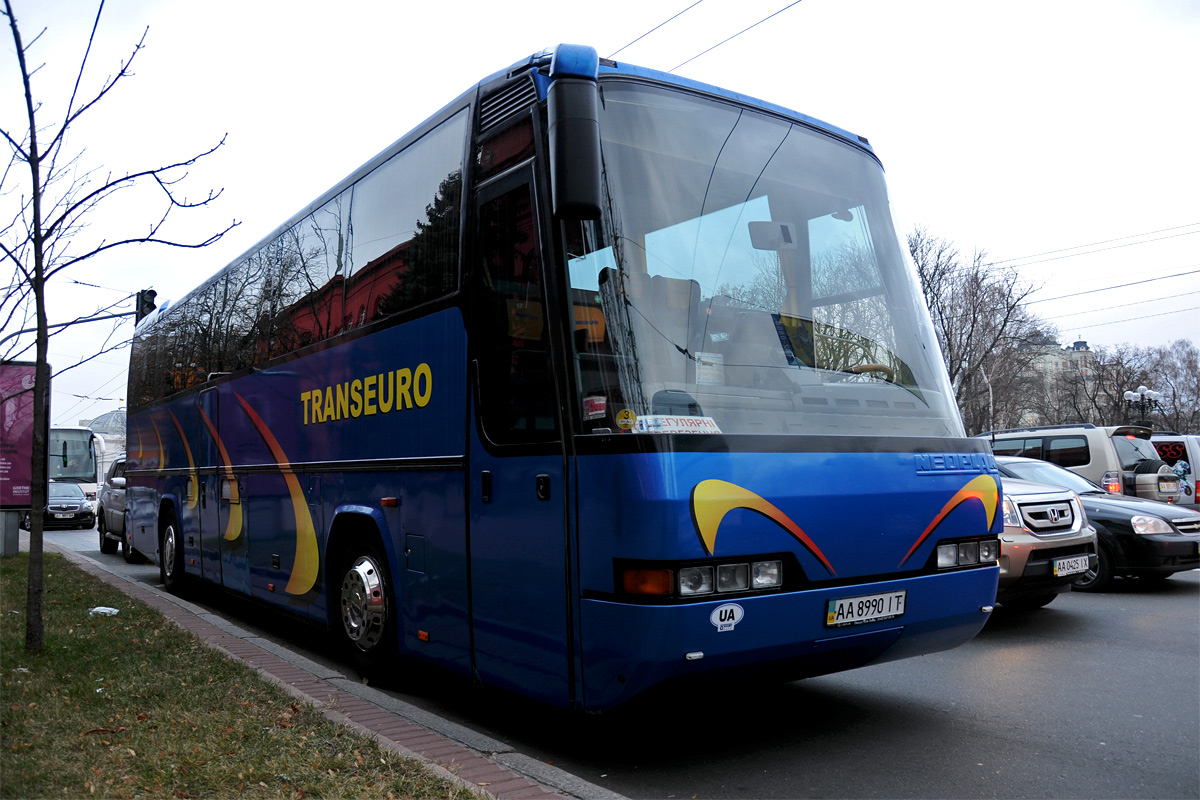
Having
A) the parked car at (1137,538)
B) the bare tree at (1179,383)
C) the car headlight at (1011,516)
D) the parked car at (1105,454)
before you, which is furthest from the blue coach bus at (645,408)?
the bare tree at (1179,383)

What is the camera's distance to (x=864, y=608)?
487cm

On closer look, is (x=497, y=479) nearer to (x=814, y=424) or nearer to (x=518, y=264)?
(x=518, y=264)

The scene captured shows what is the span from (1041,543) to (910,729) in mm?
4017

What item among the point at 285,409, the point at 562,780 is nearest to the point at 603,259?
the point at 562,780

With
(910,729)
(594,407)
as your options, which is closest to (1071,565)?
(910,729)

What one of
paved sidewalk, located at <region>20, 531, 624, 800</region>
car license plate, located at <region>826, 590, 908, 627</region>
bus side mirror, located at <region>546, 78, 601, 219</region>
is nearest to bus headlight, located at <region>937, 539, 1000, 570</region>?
car license plate, located at <region>826, 590, 908, 627</region>

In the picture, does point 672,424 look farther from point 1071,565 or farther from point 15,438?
point 15,438

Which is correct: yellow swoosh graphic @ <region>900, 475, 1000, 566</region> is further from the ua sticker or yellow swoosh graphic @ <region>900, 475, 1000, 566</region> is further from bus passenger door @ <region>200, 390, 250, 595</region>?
bus passenger door @ <region>200, 390, 250, 595</region>

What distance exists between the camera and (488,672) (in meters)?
5.37

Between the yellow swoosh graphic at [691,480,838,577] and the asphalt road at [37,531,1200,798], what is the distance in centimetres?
78

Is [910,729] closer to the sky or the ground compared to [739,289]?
closer to the ground

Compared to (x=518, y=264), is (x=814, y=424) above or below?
below

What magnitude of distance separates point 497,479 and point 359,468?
2.01m

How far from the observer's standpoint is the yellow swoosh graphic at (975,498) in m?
5.14
